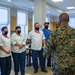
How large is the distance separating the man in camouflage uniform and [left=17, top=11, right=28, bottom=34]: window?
321 inches

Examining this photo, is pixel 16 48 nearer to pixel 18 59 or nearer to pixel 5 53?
pixel 18 59

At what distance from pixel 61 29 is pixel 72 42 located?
9.1 inches

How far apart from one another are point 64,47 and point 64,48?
0.01m

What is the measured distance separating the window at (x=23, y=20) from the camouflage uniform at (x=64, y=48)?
815 centimetres

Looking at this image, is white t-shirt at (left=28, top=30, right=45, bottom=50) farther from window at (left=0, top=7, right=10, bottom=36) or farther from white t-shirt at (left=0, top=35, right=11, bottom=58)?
window at (left=0, top=7, right=10, bottom=36)

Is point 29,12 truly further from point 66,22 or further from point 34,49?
point 66,22

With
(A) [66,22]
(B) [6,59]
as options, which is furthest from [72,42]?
(B) [6,59]

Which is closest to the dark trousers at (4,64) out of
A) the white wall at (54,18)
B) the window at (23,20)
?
the window at (23,20)

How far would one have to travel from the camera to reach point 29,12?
11.3m

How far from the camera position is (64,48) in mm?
2125

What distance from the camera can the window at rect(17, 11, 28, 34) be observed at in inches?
405

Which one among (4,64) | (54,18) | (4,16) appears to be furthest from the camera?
(54,18)

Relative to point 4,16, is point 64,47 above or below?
below

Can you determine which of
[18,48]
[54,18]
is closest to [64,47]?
[18,48]
